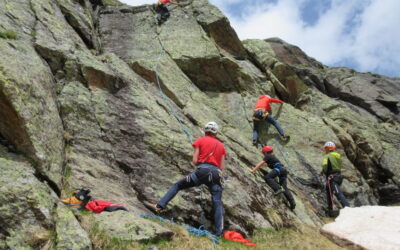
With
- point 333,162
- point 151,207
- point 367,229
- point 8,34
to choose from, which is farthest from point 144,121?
point 333,162

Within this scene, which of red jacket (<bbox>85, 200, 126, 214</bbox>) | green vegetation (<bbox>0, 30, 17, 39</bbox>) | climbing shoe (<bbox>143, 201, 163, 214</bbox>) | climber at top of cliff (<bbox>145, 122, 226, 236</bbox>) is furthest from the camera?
green vegetation (<bbox>0, 30, 17, 39</bbox>)

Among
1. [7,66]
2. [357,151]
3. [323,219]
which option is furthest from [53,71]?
[357,151]

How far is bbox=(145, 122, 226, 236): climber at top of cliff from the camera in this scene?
27.4 ft

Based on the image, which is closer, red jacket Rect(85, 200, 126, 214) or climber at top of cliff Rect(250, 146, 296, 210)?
red jacket Rect(85, 200, 126, 214)

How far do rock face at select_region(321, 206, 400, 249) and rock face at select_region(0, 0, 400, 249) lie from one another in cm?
156

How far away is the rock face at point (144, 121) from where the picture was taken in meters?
7.23

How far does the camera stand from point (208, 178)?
8.51 meters

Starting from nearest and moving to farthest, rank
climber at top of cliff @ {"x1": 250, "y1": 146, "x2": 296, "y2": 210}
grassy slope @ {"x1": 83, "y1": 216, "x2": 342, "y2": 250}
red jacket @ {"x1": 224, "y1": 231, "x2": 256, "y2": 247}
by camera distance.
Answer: grassy slope @ {"x1": 83, "y1": 216, "x2": 342, "y2": 250} < red jacket @ {"x1": 224, "y1": 231, "x2": 256, "y2": 247} < climber at top of cliff @ {"x1": 250, "y1": 146, "x2": 296, "y2": 210}

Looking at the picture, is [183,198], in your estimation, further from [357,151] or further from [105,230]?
[357,151]

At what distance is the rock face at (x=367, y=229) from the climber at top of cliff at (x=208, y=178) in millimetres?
4213

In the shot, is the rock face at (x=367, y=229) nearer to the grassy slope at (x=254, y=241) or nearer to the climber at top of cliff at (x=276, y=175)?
the grassy slope at (x=254, y=241)

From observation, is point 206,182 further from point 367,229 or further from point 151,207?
point 367,229

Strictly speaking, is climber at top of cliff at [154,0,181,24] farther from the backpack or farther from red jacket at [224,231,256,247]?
red jacket at [224,231,256,247]

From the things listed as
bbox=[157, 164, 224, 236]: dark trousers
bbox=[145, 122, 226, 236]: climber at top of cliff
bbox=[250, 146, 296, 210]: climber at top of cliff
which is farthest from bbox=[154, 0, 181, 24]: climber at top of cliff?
bbox=[157, 164, 224, 236]: dark trousers
